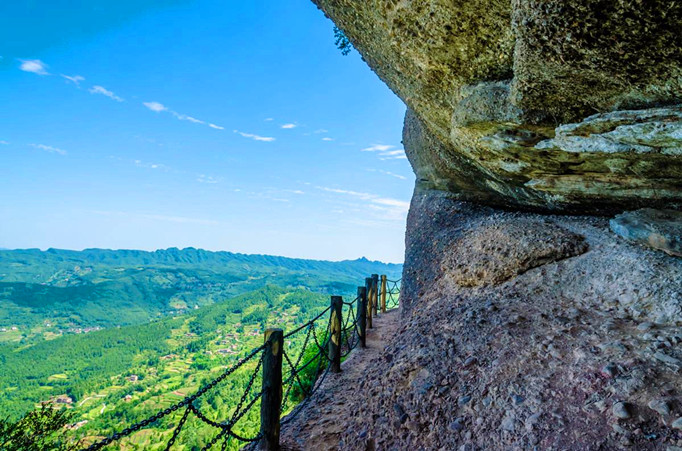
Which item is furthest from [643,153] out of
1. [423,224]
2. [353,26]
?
[423,224]

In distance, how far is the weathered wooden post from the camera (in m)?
7.02

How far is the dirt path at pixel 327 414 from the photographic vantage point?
15.7 ft

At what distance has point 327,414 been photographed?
5586 millimetres

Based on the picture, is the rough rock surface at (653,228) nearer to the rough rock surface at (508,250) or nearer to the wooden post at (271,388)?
the rough rock surface at (508,250)

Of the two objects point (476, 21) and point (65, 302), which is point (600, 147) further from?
point (65, 302)

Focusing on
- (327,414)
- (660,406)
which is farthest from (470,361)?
(327,414)

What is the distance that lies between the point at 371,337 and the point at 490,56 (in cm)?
811

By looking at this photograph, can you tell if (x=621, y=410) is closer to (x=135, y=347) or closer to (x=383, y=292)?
(x=383, y=292)

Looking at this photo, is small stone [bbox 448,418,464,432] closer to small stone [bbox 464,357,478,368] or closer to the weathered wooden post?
small stone [bbox 464,357,478,368]

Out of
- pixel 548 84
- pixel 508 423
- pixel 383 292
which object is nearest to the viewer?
pixel 508 423

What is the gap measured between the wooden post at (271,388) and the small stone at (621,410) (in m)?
3.36

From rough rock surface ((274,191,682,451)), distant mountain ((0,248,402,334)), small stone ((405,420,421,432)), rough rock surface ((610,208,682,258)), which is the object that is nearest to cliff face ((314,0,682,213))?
rough rock surface ((610,208,682,258))

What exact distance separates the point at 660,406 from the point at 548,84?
3352 millimetres

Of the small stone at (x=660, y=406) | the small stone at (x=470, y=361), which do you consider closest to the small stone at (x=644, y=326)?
the small stone at (x=660, y=406)
